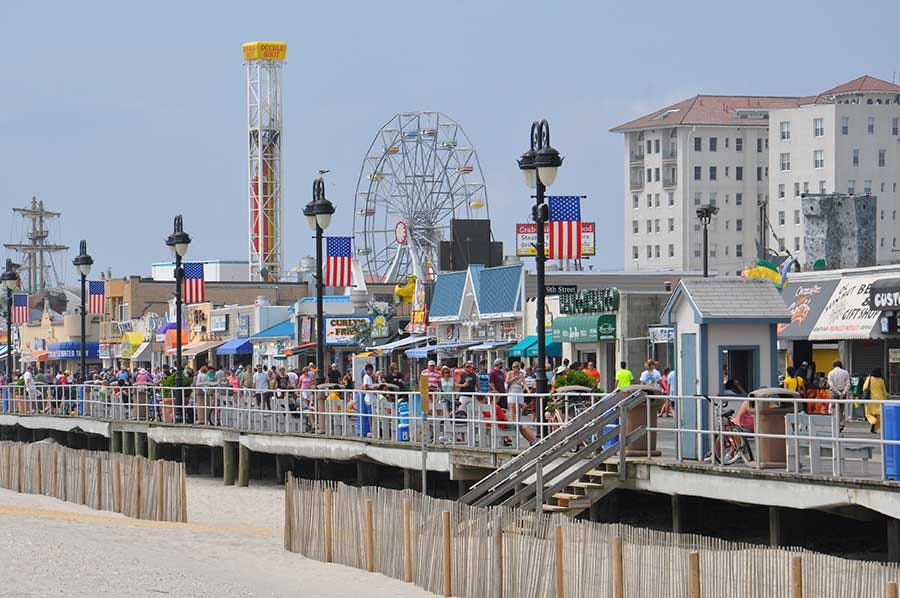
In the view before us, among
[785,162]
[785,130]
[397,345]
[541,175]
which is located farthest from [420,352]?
[785,162]

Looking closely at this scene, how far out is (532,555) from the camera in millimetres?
19375

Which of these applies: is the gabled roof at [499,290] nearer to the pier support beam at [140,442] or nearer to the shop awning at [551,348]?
the shop awning at [551,348]

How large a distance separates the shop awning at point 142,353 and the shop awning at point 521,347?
115 feet

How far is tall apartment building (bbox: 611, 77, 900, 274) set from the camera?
449 ft

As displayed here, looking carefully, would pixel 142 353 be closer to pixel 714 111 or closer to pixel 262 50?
pixel 262 50

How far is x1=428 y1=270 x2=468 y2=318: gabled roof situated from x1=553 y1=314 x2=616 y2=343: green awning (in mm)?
7630

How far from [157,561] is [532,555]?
663 centimetres

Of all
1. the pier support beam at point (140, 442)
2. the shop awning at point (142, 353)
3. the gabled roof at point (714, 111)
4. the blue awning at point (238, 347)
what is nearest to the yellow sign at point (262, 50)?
the gabled roof at point (714, 111)

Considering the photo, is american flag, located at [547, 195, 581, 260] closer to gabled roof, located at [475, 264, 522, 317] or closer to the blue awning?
gabled roof, located at [475, 264, 522, 317]

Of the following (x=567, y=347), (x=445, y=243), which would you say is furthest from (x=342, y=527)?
(x=445, y=243)

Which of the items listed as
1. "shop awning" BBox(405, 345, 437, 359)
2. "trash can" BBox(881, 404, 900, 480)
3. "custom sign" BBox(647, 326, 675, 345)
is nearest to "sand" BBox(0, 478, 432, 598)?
"trash can" BBox(881, 404, 900, 480)

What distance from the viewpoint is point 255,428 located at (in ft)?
126

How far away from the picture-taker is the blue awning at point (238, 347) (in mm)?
68375

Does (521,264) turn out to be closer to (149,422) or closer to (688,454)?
(149,422)
